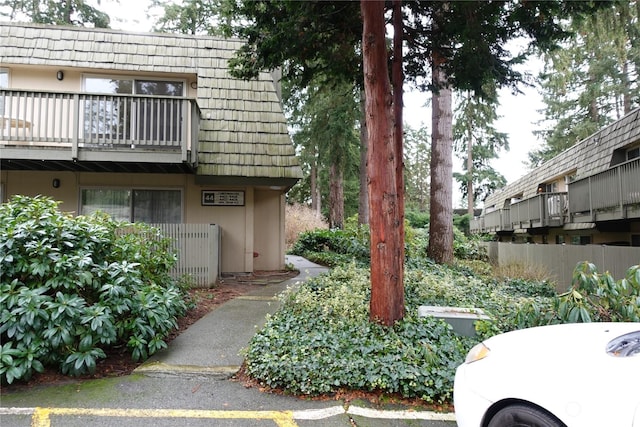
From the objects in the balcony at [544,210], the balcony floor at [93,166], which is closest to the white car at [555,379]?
the balcony floor at [93,166]

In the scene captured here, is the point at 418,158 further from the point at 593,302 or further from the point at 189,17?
the point at 593,302

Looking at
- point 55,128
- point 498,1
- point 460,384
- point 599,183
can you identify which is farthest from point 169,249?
point 599,183

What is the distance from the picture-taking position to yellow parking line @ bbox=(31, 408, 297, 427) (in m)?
3.15

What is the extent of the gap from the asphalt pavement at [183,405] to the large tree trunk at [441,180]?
7403 mm

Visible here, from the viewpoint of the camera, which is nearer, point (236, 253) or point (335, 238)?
point (236, 253)

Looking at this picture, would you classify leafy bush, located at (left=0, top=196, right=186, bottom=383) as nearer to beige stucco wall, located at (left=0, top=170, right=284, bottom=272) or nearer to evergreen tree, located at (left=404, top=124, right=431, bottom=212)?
beige stucco wall, located at (left=0, top=170, right=284, bottom=272)

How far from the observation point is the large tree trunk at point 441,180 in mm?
10289

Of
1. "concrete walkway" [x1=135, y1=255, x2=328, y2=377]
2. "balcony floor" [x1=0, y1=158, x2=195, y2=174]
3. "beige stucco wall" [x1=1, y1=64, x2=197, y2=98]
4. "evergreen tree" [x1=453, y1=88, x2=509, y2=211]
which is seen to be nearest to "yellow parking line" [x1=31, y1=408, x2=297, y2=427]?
"concrete walkway" [x1=135, y1=255, x2=328, y2=377]

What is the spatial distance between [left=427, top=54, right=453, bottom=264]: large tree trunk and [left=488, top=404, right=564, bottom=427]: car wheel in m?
8.24

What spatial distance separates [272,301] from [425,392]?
379cm

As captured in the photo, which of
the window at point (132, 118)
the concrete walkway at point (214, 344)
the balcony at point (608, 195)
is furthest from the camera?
the balcony at point (608, 195)

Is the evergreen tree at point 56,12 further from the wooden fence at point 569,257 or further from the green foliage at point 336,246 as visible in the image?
the wooden fence at point 569,257

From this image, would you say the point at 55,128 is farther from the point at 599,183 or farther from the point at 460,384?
the point at 599,183

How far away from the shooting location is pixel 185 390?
362 centimetres
